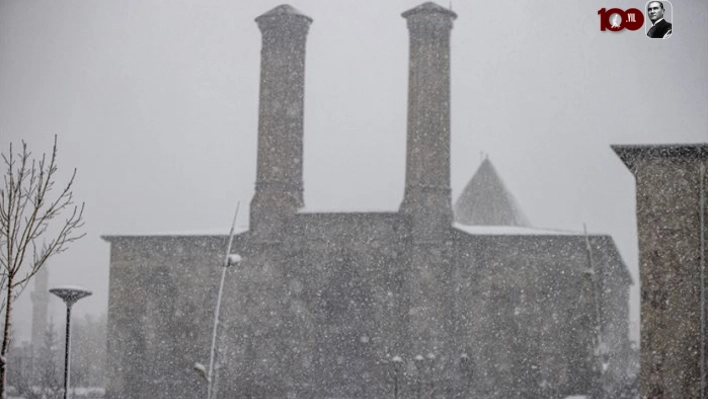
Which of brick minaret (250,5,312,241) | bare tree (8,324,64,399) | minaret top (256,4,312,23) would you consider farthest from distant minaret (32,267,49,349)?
minaret top (256,4,312,23)

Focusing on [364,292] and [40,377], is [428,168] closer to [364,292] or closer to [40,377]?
[364,292]

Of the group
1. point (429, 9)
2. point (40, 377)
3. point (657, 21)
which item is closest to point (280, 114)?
point (429, 9)

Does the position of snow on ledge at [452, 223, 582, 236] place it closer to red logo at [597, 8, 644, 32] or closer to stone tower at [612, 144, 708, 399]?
red logo at [597, 8, 644, 32]

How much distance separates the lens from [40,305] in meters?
64.8

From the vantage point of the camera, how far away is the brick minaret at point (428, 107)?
28.3 m

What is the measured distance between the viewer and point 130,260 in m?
30.1

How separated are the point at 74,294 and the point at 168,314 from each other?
1610 centimetres

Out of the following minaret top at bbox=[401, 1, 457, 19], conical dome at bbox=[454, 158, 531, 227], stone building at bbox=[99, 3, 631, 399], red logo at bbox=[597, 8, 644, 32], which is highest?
minaret top at bbox=[401, 1, 457, 19]

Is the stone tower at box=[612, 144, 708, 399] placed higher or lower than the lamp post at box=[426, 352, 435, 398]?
higher

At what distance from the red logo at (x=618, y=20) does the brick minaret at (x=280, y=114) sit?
11608 mm

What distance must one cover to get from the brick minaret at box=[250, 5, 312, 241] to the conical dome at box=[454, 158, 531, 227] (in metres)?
13.0

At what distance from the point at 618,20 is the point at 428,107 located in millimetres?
9476

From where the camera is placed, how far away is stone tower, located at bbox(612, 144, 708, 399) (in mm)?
13289

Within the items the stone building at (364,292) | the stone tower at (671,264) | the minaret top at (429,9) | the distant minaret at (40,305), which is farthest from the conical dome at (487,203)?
the distant minaret at (40,305)
